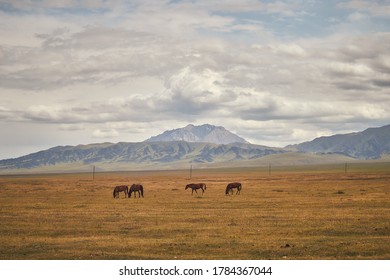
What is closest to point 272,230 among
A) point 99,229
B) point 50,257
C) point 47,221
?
point 99,229

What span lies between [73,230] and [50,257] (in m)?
7.73

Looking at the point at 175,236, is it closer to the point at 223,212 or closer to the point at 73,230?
the point at 73,230

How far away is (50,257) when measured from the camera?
19.8m

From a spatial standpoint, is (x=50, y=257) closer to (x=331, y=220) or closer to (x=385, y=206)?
(x=331, y=220)

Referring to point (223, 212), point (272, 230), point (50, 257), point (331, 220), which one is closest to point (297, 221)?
point (331, 220)

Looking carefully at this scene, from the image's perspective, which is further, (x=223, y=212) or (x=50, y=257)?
(x=223, y=212)

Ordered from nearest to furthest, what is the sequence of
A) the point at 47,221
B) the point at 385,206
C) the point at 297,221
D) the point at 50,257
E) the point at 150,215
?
the point at 50,257
the point at 297,221
the point at 47,221
the point at 150,215
the point at 385,206

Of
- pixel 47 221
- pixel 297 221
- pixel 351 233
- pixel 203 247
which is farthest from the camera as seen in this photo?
pixel 47 221

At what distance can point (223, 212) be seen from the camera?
35.6 meters
